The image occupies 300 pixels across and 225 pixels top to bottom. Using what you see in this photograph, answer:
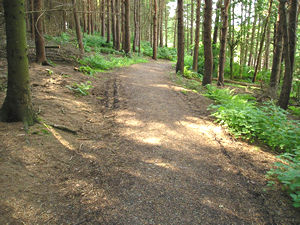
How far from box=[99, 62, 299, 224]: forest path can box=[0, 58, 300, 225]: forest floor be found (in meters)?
0.02

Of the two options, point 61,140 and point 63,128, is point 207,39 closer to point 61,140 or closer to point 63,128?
point 63,128

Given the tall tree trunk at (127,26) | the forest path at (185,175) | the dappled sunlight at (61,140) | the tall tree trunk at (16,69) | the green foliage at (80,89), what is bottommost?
the forest path at (185,175)

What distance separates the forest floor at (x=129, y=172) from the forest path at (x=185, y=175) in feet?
0.05

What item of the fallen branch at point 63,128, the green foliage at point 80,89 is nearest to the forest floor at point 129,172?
the fallen branch at point 63,128

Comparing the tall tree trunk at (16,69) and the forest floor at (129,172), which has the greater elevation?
the tall tree trunk at (16,69)

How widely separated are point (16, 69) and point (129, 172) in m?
2.98

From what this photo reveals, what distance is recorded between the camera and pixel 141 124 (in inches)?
222

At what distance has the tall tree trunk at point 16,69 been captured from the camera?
3.78 metres

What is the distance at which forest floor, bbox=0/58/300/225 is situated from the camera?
8.79 feet

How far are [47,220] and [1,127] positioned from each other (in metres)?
2.41

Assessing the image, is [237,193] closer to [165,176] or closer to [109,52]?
[165,176]

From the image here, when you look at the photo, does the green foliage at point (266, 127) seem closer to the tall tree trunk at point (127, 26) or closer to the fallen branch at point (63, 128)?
the fallen branch at point (63, 128)

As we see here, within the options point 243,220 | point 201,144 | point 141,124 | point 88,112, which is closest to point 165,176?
point 243,220

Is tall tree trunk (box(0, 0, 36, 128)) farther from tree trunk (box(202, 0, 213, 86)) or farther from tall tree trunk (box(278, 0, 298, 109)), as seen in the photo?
tall tree trunk (box(278, 0, 298, 109))
